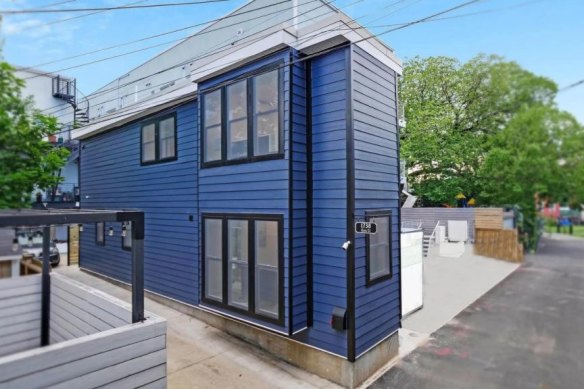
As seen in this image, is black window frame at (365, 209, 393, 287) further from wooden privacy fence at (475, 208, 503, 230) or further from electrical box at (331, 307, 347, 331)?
wooden privacy fence at (475, 208, 503, 230)

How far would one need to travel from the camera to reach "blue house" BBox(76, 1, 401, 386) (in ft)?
17.0

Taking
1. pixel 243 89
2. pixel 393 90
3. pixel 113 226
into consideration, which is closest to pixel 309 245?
pixel 243 89

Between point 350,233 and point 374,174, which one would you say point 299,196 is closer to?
point 350,233

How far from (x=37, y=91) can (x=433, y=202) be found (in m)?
6.67

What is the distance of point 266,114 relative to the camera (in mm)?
5582

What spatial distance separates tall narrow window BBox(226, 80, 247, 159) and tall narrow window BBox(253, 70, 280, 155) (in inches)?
10.6

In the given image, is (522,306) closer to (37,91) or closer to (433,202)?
(433,202)

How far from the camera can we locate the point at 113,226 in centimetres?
1031

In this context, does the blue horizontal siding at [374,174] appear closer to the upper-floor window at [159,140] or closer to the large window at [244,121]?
the large window at [244,121]

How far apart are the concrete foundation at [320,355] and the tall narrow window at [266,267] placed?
0.58 metres

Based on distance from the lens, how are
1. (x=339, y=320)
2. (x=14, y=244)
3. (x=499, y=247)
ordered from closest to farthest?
(x=14, y=244), (x=339, y=320), (x=499, y=247)

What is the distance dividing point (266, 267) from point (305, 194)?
1351 millimetres

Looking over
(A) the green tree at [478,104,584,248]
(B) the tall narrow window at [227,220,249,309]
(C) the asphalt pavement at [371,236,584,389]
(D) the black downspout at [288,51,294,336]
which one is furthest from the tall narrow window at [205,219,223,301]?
(A) the green tree at [478,104,584,248]

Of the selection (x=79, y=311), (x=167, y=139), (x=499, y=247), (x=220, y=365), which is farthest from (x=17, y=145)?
(x=499, y=247)
